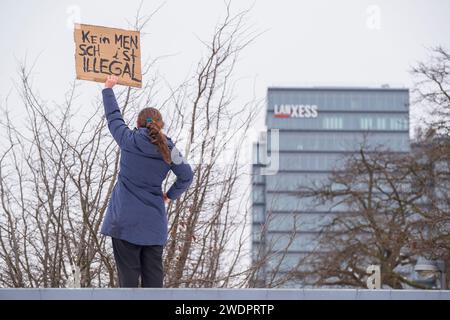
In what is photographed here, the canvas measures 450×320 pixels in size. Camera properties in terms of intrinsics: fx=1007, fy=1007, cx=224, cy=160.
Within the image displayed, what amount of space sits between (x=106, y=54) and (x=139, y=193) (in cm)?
130

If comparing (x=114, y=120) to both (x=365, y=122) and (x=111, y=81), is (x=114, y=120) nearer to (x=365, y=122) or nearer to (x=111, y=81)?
(x=111, y=81)

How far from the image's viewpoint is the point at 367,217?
27562mm

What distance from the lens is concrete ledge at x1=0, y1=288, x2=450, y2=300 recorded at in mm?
3797

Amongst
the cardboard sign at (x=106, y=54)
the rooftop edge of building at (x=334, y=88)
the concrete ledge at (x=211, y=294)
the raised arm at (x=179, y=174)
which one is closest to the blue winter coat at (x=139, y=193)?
the raised arm at (x=179, y=174)

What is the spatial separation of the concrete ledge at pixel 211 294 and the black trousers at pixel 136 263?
1684mm

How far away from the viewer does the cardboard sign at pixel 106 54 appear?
21.3 feet

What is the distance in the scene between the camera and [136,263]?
220 inches

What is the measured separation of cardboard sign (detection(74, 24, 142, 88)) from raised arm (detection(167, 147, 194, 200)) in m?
0.95

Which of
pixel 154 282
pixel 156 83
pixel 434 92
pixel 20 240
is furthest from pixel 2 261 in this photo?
pixel 434 92

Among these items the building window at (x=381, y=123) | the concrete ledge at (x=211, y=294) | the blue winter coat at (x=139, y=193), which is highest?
the building window at (x=381, y=123)

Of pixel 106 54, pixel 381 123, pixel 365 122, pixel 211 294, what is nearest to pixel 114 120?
pixel 106 54

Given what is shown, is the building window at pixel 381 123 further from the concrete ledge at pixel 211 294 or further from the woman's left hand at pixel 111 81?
the concrete ledge at pixel 211 294

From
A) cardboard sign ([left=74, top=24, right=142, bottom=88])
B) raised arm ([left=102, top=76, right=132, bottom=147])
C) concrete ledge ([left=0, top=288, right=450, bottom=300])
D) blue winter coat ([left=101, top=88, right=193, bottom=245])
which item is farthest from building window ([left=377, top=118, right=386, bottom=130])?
concrete ledge ([left=0, top=288, right=450, bottom=300])
